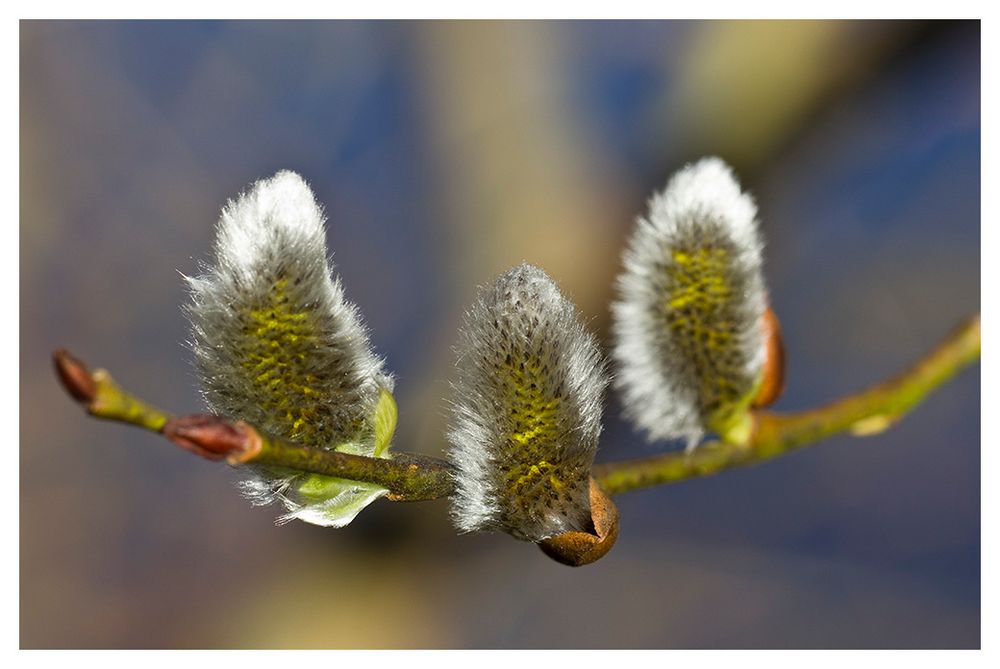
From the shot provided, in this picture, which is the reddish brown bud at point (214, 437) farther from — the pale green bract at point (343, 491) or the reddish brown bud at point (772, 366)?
the reddish brown bud at point (772, 366)

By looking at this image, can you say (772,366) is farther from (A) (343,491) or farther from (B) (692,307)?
(A) (343,491)

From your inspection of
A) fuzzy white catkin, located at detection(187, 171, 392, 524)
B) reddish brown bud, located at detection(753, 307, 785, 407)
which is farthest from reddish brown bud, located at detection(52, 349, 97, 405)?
reddish brown bud, located at detection(753, 307, 785, 407)

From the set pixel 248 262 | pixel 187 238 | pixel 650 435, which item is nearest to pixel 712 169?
pixel 650 435

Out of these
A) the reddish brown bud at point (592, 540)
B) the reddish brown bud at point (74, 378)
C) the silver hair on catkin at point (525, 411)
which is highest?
the silver hair on catkin at point (525, 411)

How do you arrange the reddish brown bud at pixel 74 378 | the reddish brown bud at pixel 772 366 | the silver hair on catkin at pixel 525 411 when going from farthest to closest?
the reddish brown bud at pixel 772 366, the silver hair on catkin at pixel 525 411, the reddish brown bud at pixel 74 378

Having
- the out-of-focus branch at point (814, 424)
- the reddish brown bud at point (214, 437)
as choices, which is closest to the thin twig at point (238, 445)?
the reddish brown bud at point (214, 437)

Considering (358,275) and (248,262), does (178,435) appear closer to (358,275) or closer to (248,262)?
(248,262)

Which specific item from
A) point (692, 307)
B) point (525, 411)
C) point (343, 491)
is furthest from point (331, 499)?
point (692, 307)

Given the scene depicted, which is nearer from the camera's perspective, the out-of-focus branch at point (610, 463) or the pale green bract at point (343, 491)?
the out-of-focus branch at point (610, 463)
